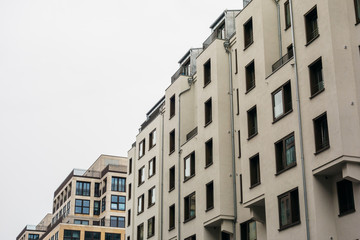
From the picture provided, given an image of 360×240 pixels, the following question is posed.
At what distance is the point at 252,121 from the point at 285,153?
5.92 metres

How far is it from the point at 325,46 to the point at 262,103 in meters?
7.24

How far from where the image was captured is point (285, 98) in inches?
1517

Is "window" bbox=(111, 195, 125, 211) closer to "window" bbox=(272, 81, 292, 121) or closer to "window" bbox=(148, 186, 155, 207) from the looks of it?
"window" bbox=(148, 186, 155, 207)

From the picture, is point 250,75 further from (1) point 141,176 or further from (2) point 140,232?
(2) point 140,232

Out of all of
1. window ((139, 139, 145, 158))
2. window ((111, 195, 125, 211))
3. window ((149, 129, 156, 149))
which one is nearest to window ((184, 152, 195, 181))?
window ((149, 129, 156, 149))

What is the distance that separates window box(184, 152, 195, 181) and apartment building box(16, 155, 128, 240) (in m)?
62.3

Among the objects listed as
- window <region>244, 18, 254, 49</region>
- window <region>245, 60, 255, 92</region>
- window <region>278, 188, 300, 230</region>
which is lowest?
window <region>278, 188, 300, 230</region>

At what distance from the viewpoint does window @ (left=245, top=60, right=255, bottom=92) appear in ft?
144

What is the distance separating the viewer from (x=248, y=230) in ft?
144

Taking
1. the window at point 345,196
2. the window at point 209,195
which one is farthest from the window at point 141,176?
the window at point 345,196

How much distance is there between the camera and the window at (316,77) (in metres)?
35.9

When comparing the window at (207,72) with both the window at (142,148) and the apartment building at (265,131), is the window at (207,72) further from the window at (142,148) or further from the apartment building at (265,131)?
the window at (142,148)

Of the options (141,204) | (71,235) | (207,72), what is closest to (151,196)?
(141,204)

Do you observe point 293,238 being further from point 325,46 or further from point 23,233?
point 23,233
